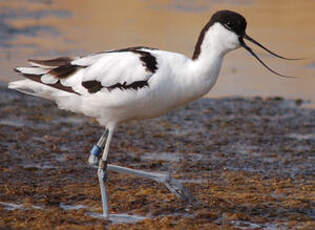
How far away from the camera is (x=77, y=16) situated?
46.6ft

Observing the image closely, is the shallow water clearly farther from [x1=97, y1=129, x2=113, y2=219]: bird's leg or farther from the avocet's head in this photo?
the avocet's head

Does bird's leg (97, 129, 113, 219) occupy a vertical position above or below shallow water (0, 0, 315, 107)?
below

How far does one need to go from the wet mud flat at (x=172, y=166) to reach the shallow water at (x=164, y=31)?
1.01 m

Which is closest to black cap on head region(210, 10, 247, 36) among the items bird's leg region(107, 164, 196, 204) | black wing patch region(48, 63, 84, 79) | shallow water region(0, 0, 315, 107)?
black wing patch region(48, 63, 84, 79)

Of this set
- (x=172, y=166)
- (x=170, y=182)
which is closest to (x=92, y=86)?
(x=170, y=182)

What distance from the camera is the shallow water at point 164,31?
10.7m

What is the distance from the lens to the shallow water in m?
10.7

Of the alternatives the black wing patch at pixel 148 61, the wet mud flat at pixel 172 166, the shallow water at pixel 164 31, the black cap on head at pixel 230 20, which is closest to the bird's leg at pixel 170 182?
the wet mud flat at pixel 172 166

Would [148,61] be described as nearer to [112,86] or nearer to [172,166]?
[112,86]

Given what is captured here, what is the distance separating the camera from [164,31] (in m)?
12.7

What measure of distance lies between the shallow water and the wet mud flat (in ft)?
3.31

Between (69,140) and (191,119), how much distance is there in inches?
61.3

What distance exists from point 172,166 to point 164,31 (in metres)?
5.63

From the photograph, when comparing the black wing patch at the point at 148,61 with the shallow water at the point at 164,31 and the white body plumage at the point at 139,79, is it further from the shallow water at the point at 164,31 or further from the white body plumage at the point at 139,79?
the shallow water at the point at 164,31
